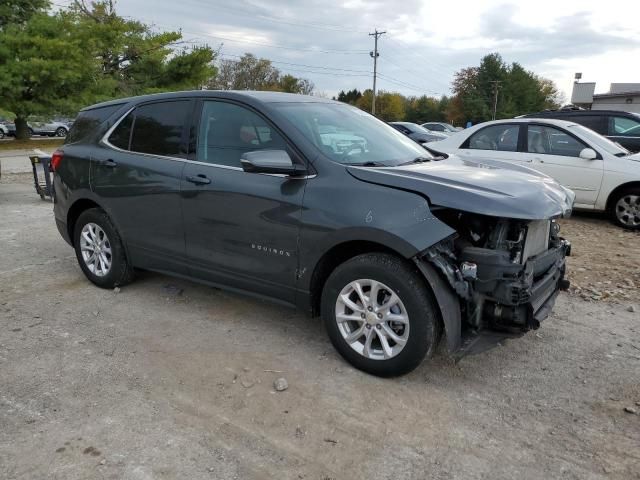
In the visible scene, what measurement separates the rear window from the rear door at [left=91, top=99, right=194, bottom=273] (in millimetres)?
254

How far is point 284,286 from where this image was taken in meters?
3.59

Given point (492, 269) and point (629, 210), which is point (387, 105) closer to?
point (629, 210)

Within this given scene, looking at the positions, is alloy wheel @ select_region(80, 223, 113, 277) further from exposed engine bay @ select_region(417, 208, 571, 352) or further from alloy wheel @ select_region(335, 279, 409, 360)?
exposed engine bay @ select_region(417, 208, 571, 352)

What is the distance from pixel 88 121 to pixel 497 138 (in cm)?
602

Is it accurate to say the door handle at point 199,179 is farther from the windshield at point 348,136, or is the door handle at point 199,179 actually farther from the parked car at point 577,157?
the parked car at point 577,157

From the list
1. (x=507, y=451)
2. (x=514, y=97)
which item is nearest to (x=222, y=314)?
(x=507, y=451)

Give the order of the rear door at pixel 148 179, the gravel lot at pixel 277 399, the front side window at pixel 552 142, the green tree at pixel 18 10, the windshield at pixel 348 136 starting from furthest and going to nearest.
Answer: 1. the green tree at pixel 18 10
2. the front side window at pixel 552 142
3. the rear door at pixel 148 179
4. the windshield at pixel 348 136
5. the gravel lot at pixel 277 399

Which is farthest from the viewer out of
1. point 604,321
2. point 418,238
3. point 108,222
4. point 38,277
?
point 38,277

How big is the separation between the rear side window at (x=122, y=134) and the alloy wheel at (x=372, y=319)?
2546 mm

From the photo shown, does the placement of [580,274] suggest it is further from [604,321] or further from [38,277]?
[38,277]

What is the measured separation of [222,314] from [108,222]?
54.6 inches

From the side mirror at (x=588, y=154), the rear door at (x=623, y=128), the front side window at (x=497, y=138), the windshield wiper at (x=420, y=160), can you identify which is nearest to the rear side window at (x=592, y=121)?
the rear door at (x=623, y=128)

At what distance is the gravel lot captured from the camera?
8.30 feet

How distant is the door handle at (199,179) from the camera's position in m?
3.88
